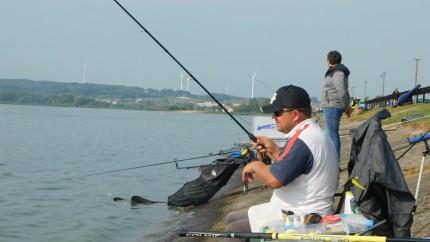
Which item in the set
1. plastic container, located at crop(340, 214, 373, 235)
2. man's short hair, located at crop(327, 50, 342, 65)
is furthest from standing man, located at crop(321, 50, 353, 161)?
plastic container, located at crop(340, 214, 373, 235)

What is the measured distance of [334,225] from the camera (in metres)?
4.09

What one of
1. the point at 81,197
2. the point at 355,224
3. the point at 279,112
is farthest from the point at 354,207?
the point at 81,197

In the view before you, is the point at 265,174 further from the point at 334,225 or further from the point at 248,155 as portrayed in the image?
the point at 248,155

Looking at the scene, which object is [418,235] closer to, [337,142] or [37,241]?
[337,142]

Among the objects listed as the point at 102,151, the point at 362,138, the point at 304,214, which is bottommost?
the point at 102,151

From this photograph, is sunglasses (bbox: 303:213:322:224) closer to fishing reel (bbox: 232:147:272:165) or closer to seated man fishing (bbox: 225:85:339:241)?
seated man fishing (bbox: 225:85:339:241)

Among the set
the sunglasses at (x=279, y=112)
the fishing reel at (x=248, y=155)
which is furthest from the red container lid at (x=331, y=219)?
the fishing reel at (x=248, y=155)

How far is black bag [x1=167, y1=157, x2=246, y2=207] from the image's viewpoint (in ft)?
39.4

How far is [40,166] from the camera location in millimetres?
23281

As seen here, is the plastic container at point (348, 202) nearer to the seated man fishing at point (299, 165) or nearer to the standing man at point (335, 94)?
the seated man fishing at point (299, 165)

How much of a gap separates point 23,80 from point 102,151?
163048 mm

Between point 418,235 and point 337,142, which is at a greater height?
point 337,142

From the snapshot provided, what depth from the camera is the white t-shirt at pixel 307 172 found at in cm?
421

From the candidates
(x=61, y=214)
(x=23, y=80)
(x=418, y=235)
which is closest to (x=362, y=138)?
(x=418, y=235)
